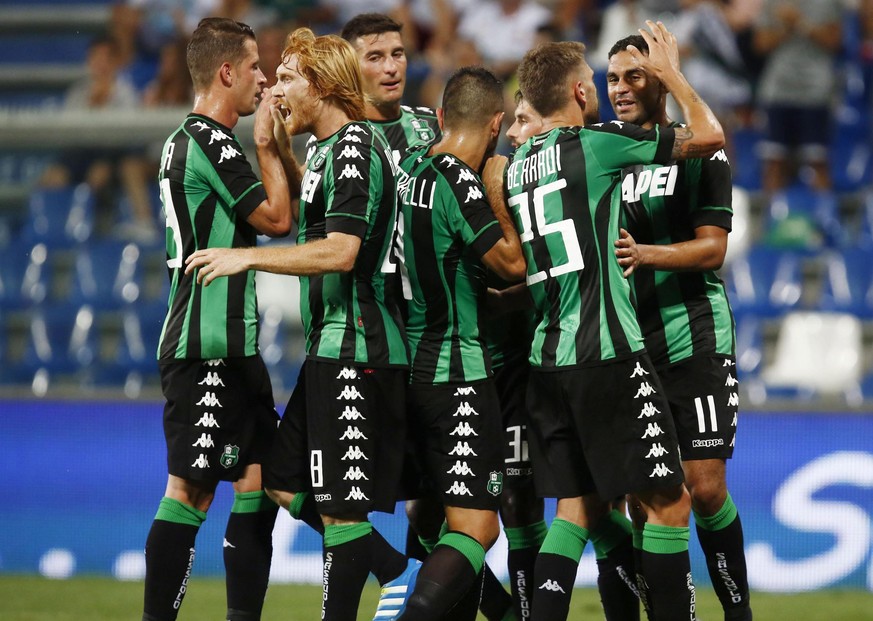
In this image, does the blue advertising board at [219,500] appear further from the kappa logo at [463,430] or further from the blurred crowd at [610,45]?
the blurred crowd at [610,45]

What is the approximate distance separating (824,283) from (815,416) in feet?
9.96

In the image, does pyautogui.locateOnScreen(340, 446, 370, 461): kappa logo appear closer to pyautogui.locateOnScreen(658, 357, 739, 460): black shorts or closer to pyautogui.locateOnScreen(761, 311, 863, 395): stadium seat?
pyautogui.locateOnScreen(658, 357, 739, 460): black shorts

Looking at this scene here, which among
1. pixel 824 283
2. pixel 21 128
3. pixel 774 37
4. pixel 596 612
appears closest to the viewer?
pixel 596 612

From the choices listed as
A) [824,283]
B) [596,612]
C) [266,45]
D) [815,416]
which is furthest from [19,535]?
[824,283]

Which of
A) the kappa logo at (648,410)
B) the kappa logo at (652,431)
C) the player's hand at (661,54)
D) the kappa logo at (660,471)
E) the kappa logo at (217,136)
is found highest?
Answer: the player's hand at (661,54)

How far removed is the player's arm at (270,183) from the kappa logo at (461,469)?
101 cm

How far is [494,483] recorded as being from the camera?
165 inches

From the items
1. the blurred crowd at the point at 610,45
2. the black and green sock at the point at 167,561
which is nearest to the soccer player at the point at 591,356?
the black and green sock at the point at 167,561

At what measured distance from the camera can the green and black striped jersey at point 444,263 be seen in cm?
419

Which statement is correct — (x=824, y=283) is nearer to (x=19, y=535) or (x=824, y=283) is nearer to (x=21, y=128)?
(x=19, y=535)

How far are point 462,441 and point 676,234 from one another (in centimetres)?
123

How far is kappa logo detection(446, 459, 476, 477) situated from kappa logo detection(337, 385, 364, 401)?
0.40 meters

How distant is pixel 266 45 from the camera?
10836 millimetres

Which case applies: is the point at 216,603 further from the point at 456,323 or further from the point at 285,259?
the point at 285,259
